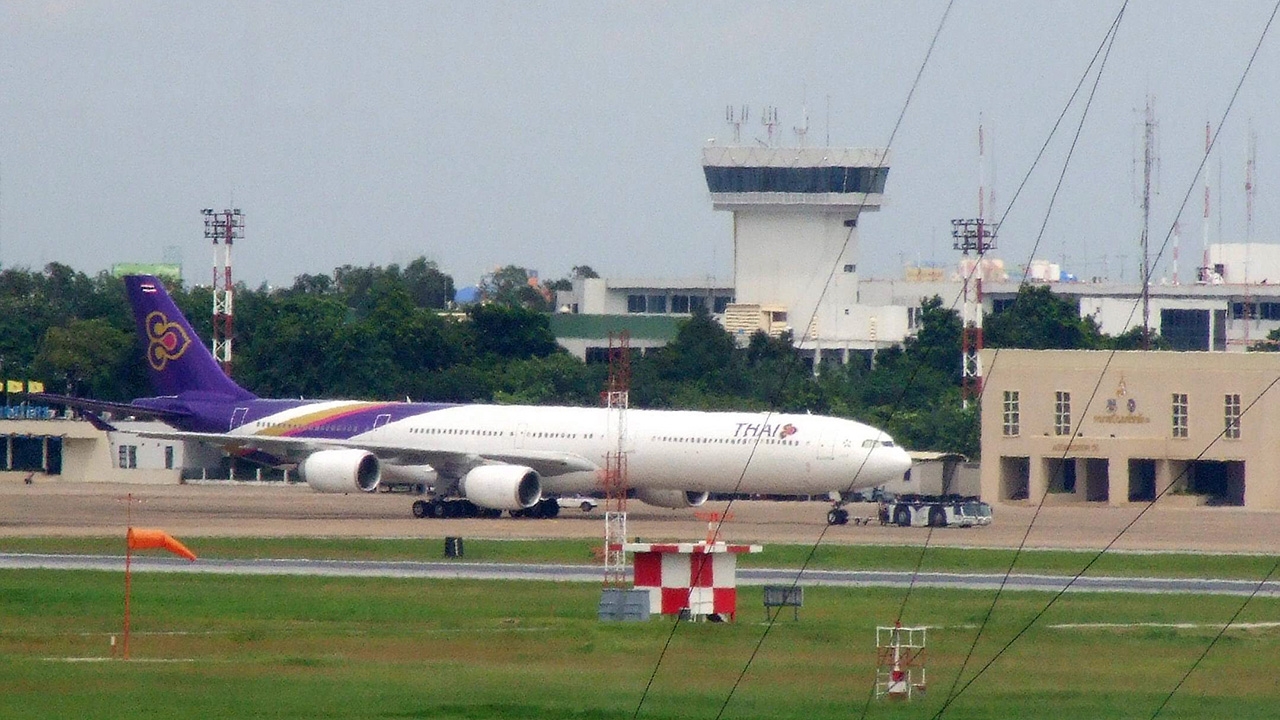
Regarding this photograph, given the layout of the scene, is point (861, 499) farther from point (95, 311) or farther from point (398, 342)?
point (95, 311)

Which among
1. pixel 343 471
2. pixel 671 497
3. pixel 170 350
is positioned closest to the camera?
pixel 343 471

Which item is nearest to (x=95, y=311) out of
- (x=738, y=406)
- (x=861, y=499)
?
(x=738, y=406)

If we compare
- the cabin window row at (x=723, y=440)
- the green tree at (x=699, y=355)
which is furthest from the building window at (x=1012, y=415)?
the green tree at (x=699, y=355)

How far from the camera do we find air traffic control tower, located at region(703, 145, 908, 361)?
144 meters

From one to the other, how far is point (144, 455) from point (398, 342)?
71.3 ft

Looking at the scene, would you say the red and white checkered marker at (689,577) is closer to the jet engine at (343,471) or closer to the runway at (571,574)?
the runway at (571,574)

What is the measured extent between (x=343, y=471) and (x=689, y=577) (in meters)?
30.2

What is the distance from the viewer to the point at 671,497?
204 feet

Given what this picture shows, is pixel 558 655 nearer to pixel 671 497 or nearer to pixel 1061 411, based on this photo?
pixel 671 497

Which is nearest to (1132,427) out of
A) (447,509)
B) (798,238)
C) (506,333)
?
(447,509)

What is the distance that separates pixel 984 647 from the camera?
95.1ft

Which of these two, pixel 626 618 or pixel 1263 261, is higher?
pixel 1263 261

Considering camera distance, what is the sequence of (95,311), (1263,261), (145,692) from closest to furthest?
(145,692)
(95,311)
(1263,261)

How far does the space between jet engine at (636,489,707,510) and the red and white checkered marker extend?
30.0 m
